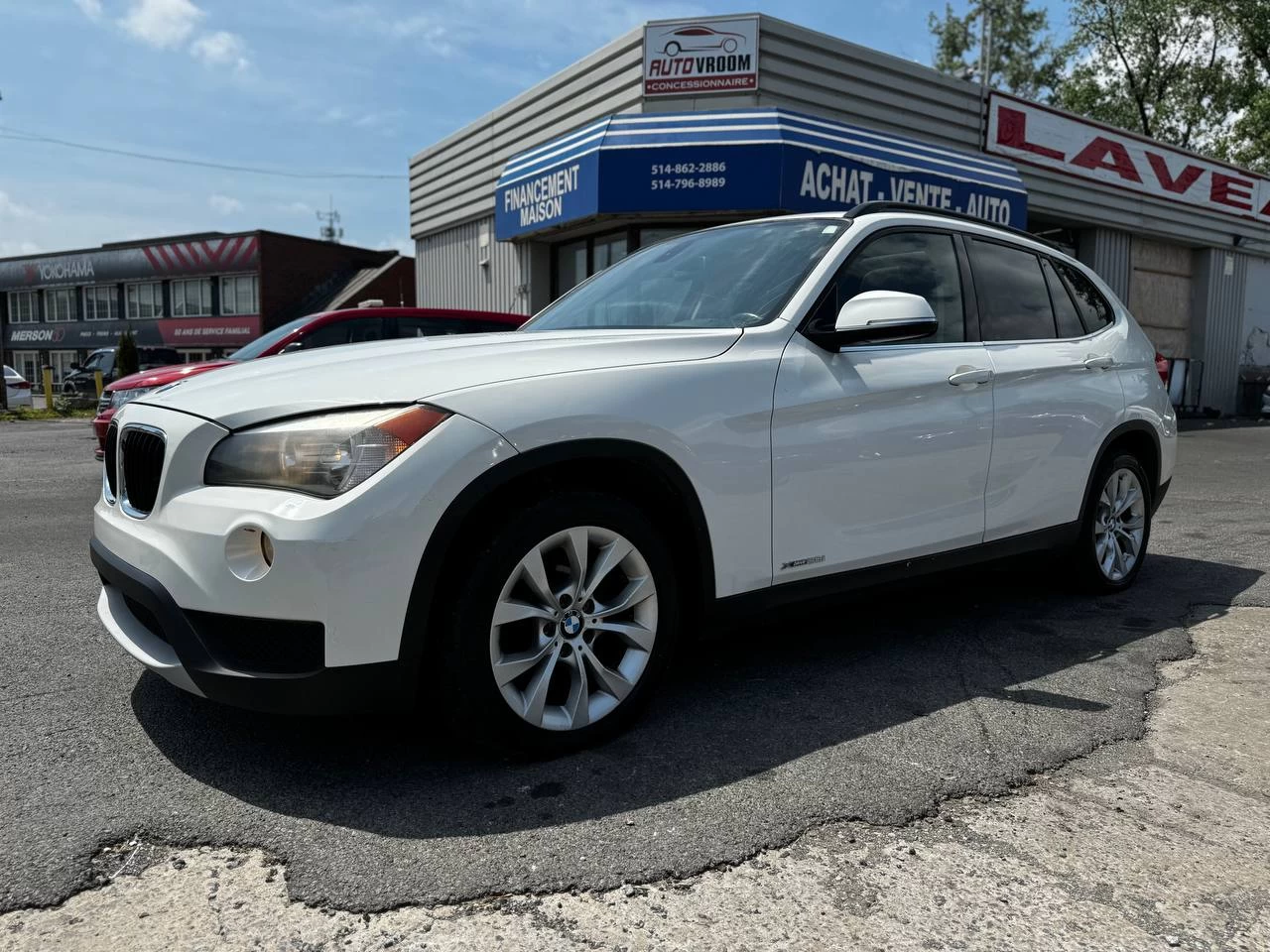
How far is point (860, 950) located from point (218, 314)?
148 ft

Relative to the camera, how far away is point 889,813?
2.43 m

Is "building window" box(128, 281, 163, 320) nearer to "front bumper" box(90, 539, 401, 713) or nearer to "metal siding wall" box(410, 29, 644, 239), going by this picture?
"metal siding wall" box(410, 29, 644, 239)

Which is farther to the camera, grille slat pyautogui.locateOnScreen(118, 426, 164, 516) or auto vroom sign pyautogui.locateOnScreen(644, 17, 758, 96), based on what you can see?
auto vroom sign pyautogui.locateOnScreen(644, 17, 758, 96)

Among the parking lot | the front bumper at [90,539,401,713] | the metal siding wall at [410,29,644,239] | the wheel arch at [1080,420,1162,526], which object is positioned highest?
the metal siding wall at [410,29,644,239]

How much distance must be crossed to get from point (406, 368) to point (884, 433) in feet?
5.35

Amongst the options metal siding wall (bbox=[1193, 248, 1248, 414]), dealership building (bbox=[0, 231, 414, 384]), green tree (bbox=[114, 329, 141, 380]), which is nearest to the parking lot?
metal siding wall (bbox=[1193, 248, 1248, 414])

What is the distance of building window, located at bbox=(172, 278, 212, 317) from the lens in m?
42.5


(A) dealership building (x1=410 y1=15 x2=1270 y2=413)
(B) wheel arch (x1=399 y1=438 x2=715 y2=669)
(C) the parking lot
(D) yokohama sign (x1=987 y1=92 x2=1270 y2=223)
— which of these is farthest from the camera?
(D) yokohama sign (x1=987 y1=92 x2=1270 y2=223)

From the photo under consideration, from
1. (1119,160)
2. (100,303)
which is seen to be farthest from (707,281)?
(100,303)

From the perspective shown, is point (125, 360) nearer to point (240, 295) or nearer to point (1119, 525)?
point (240, 295)

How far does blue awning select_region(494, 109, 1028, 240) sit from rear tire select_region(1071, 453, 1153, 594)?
763 cm

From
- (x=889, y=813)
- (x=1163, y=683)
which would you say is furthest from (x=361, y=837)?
(x=1163, y=683)

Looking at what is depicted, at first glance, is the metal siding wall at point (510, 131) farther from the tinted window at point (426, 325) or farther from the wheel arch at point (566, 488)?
the wheel arch at point (566, 488)

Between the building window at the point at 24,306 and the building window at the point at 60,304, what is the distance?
112cm
